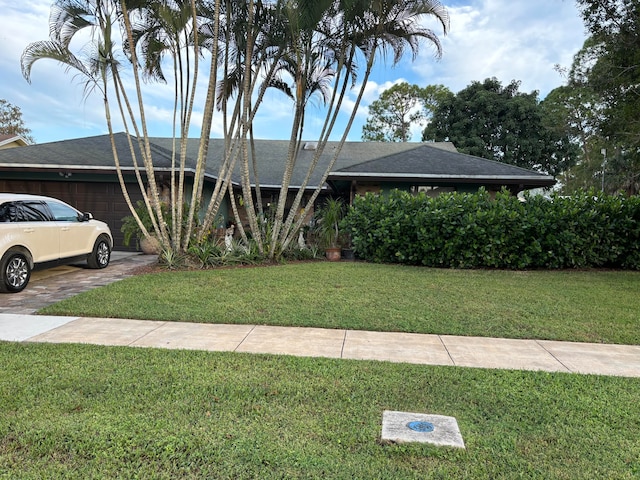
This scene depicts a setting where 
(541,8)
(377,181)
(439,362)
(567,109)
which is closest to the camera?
(439,362)

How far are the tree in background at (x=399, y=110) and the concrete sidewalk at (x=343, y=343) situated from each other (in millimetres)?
32384

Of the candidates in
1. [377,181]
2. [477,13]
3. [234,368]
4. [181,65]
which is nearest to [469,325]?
[234,368]

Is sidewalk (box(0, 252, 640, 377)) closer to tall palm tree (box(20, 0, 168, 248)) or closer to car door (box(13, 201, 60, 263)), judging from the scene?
car door (box(13, 201, 60, 263))

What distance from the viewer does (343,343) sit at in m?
4.45

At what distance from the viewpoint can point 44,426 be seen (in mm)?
2588

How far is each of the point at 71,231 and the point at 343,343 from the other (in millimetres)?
6755

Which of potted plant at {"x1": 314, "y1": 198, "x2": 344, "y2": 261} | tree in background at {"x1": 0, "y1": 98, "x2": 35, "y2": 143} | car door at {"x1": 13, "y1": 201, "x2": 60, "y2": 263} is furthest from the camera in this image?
tree in background at {"x1": 0, "y1": 98, "x2": 35, "y2": 143}

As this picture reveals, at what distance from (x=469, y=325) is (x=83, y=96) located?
937 centimetres

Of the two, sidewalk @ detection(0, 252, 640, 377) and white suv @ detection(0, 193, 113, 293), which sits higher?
white suv @ detection(0, 193, 113, 293)

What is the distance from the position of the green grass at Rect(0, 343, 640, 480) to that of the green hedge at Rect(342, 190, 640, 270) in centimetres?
636

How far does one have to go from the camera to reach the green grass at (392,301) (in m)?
5.16

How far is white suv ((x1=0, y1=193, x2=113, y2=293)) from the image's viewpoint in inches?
260

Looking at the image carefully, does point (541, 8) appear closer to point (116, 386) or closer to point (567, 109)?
point (116, 386)

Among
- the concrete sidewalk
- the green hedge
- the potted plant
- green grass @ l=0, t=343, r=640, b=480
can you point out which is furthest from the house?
green grass @ l=0, t=343, r=640, b=480
